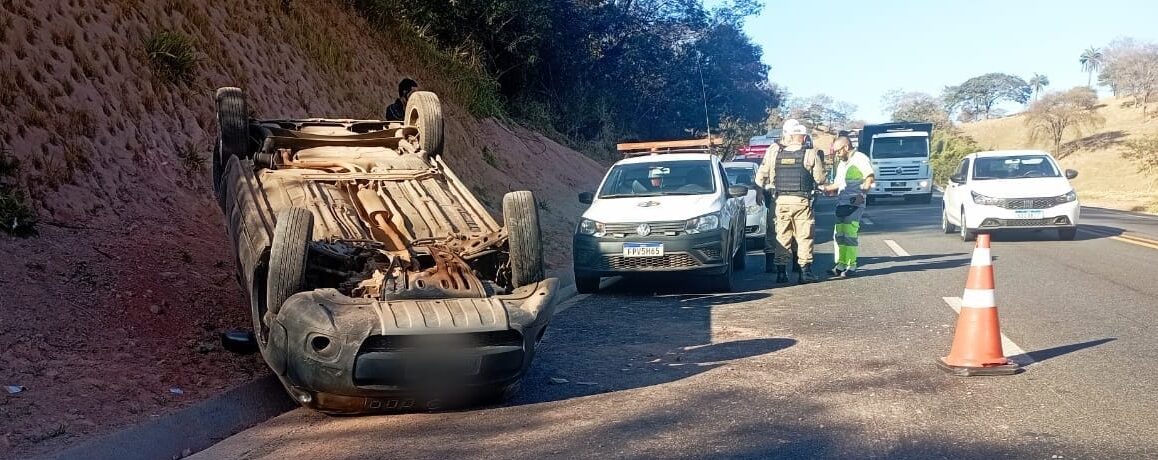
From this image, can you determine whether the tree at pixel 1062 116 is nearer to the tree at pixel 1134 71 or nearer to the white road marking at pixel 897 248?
the tree at pixel 1134 71

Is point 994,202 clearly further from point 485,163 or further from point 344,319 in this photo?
point 344,319

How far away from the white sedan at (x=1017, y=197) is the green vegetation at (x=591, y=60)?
327 inches

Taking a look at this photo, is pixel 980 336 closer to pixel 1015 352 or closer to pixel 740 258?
pixel 1015 352

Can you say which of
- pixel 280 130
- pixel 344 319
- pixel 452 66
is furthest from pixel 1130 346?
pixel 452 66

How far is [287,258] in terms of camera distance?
19.4 ft

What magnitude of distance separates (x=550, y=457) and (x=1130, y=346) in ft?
16.0

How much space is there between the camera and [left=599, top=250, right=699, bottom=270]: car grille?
10953 mm

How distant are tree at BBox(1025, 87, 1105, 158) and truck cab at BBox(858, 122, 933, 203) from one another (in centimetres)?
4619

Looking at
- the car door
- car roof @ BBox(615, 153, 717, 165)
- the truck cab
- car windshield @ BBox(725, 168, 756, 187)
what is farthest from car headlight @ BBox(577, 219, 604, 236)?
the truck cab

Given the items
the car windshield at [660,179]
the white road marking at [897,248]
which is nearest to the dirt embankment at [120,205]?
the car windshield at [660,179]

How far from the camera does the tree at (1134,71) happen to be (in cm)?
8044

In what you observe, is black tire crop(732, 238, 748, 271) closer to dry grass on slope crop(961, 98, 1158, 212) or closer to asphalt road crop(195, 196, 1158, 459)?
asphalt road crop(195, 196, 1158, 459)

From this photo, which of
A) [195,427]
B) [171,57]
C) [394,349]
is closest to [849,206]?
[394,349]

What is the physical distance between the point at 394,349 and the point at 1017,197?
43.1 ft
